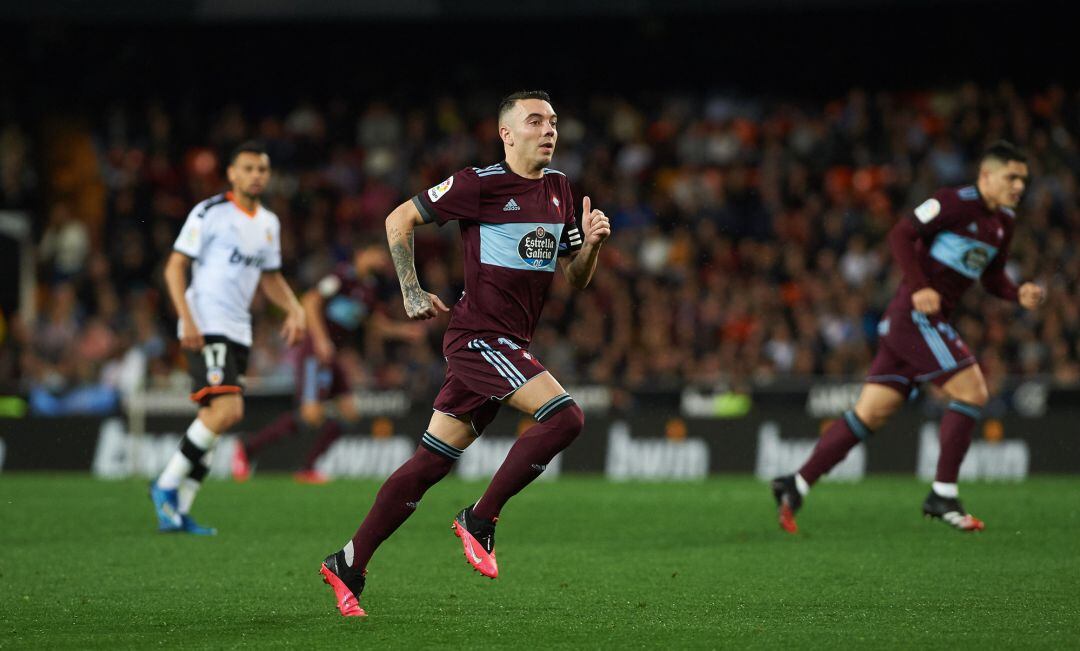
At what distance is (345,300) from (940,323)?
6.77 metres

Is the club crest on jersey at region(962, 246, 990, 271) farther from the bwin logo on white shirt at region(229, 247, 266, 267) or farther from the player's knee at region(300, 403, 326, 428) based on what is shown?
the player's knee at region(300, 403, 326, 428)

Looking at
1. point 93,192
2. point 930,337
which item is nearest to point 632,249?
point 93,192

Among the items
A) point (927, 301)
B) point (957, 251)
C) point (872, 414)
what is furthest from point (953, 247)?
point (872, 414)

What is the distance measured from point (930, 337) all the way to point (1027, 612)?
12.0ft

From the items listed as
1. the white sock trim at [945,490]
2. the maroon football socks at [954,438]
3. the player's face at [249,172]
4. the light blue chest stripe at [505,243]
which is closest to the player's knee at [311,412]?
the player's face at [249,172]

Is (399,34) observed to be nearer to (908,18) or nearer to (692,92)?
(692,92)

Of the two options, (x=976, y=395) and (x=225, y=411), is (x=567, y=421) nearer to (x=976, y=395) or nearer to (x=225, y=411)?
(x=225, y=411)

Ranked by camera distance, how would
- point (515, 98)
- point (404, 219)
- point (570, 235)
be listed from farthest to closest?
point (570, 235), point (515, 98), point (404, 219)

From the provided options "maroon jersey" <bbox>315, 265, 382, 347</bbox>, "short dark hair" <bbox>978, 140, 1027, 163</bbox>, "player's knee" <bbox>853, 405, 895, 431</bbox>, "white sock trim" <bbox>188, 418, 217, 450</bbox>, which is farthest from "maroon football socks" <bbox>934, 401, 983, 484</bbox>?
"maroon jersey" <bbox>315, 265, 382, 347</bbox>

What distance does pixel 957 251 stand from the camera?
9.65 m

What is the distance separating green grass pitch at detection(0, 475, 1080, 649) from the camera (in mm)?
5656

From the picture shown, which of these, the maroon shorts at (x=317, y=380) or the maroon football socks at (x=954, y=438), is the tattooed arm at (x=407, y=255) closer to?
the maroon football socks at (x=954, y=438)

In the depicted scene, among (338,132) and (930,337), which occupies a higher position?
(338,132)

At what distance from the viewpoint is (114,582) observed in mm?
7207
